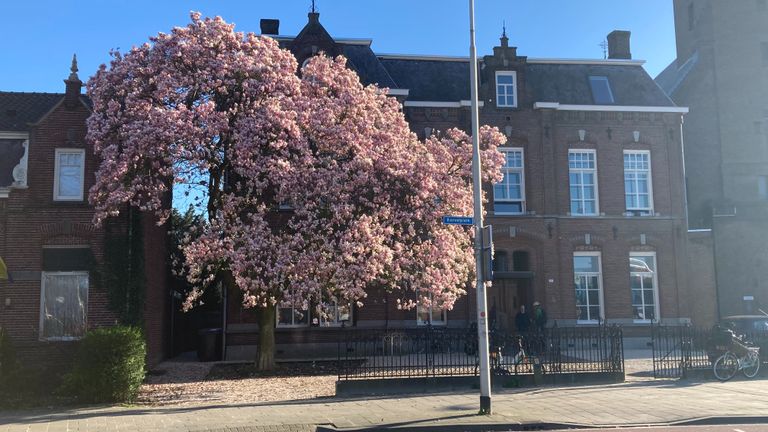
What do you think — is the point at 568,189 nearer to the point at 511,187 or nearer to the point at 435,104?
the point at 511,187

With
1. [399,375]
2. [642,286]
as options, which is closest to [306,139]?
[399,375]

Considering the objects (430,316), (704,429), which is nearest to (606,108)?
(430,316)

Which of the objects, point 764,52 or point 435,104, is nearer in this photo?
point 435,104

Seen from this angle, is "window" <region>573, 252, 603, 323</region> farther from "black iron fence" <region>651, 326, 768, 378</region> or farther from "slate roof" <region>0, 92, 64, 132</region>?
"slate roof" <region>0, 92, 64, 132</region>

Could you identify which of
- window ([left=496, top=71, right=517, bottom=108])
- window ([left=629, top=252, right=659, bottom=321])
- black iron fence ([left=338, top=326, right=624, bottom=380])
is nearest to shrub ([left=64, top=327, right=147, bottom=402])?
black iron fence ([left=338, top=326, right=624, bottom=380])

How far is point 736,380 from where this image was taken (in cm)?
1595

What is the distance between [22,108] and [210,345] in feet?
32.2

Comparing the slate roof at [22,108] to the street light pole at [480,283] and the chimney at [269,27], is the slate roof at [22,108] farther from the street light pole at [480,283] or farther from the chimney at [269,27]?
the street light pole at [480,283]

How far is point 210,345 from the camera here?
22109 mm

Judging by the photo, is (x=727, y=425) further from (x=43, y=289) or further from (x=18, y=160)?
(x=18, y=160)

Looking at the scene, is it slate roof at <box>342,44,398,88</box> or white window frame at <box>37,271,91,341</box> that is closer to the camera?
white window frame at <box>37,271,91,341</box>

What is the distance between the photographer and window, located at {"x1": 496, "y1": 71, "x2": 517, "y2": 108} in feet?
84.5

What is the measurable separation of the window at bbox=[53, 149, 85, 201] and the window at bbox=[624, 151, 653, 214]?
2002cm

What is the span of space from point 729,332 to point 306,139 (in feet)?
38.3
